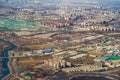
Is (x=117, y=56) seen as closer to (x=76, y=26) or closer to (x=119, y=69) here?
(x=119, y=69)

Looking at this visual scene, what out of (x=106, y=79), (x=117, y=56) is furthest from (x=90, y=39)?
(x=106, y=79)

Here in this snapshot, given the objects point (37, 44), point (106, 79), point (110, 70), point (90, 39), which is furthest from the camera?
point (90, 39)

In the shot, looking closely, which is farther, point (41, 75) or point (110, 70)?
point (110, 70)

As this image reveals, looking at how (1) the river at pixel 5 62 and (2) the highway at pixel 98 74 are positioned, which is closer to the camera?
(2) the highway at pixel 98 74

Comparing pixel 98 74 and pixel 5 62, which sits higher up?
pixel 5 62

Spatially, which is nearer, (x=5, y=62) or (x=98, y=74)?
(x=98, y=74)

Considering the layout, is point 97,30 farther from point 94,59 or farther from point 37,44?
point 94,59

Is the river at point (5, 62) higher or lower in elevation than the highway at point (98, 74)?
higher

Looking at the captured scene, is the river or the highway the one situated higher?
the river

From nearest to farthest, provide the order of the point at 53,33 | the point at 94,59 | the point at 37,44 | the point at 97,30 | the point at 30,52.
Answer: the point at 94,59
the point at 30,52
the point at 37,44
the point at 53,33
the point at 97,30

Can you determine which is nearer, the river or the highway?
the highway
